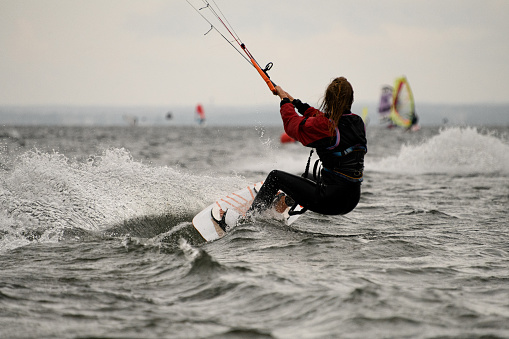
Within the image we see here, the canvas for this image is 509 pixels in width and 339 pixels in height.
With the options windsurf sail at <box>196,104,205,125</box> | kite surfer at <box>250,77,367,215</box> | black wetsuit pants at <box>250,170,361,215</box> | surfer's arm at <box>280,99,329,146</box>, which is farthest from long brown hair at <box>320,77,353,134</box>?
windsurf sail at <box>196,104,205,125</box>

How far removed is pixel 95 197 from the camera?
7.86 meters

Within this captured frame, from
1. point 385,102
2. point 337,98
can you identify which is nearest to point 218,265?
point 337,98

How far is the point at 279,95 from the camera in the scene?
6.38m

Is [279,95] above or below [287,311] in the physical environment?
above

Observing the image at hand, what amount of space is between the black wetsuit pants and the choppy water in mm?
403

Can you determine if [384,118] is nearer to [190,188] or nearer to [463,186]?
[463,186]

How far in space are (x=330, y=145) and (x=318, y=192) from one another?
60 cm

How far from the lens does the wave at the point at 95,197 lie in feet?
22.4

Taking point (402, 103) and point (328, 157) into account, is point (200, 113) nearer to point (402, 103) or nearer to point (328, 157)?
point (402, 103)

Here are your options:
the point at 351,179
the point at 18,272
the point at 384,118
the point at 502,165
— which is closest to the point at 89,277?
the point at 18,272

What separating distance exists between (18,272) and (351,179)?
3.55 metres

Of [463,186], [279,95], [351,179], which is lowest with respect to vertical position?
[463,186]

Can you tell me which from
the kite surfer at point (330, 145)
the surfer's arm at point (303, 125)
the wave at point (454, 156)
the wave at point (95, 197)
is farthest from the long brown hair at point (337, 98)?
the wave at point (454, 156)

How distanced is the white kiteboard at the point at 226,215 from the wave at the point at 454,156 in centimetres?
1147
